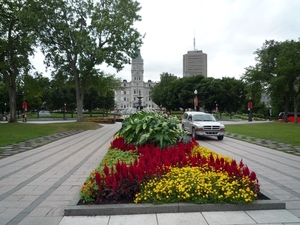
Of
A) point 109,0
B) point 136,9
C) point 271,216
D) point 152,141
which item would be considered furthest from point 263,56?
point 271,216

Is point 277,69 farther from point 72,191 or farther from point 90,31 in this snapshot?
point 72,191

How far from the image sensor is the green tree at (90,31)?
24.4 metres

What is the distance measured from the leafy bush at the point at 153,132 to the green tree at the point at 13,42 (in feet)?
65.5

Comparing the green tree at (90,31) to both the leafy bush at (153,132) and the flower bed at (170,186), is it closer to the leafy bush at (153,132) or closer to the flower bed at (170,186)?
the leafy bush at (153,132)

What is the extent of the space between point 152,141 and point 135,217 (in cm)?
480

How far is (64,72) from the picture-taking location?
96.1ft

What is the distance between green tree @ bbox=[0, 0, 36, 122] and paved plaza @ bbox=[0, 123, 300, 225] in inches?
765

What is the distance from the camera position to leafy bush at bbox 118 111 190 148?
8.78 metres

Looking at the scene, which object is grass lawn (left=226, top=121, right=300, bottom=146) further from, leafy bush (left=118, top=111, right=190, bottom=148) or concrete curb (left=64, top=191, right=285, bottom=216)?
concrete curb (left=64, top=191, right=285, bottom=216)

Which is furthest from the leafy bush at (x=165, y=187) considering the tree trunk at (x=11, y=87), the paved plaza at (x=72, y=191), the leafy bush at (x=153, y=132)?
the tree trunk at (x=11, y=87)

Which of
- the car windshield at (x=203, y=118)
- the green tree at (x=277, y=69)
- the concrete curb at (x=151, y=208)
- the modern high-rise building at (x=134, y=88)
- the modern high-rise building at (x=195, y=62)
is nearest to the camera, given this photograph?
the concrete curb at (x=151, y=208)

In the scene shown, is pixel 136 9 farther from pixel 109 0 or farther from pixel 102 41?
pixel 102 41

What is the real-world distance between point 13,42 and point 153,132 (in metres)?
24.4

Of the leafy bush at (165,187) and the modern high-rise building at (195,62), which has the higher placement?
the modern high-rise building at (195,62)
